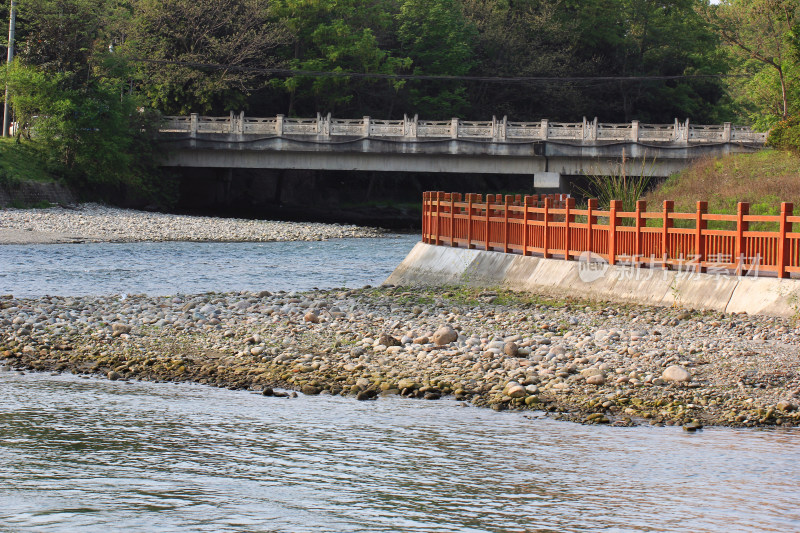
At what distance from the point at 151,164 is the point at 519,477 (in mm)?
52528

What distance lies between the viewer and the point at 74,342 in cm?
1686

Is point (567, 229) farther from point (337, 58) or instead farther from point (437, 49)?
point (437, 49)

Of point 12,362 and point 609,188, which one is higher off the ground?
point 609,188

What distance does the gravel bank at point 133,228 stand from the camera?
42.2 meters

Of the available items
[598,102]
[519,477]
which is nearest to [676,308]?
[519,477]

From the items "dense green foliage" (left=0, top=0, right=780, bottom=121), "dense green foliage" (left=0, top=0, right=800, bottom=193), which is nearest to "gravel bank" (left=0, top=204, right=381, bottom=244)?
"dense green foliage" (left=0, top=0, right=800, bottom=193)

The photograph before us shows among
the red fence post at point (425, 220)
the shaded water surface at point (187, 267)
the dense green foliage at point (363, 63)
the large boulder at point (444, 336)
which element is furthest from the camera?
the dense green foliage at point (363, 63)

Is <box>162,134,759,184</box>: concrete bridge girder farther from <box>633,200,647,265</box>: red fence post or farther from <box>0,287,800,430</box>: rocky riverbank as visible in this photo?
<box>0,287,800,430</box>: rocky riverbank

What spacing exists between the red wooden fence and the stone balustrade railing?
1027 inches

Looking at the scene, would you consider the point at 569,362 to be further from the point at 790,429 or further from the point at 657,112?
the point at 657,112

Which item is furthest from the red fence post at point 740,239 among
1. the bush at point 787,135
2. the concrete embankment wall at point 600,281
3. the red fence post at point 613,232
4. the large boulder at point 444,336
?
the bush at point 787,135

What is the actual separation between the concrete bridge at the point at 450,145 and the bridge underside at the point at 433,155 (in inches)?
2.1

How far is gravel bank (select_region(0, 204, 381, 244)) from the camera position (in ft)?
138

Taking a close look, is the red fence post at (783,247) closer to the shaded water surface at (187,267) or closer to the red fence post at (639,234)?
the red fence post at (639,234)
